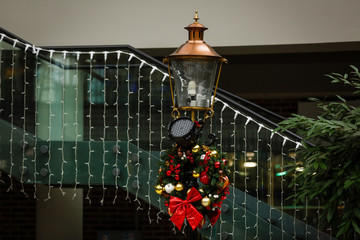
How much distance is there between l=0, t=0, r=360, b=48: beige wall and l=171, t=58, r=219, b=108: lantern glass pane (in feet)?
11.5

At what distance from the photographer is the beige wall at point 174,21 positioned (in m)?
7.61

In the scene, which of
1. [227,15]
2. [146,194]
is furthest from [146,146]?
[227,15]

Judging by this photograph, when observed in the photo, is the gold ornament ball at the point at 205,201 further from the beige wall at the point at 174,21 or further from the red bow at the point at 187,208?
the beige wall at the point at 174,21

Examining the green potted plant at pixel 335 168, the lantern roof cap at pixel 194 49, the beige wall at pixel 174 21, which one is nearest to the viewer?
the lantern roof cap at pixel 194 49

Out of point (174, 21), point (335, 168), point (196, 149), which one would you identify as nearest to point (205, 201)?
point (196, 149)

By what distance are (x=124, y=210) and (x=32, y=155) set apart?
11.7 ft

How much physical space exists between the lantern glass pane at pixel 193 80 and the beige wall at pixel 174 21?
11.5 ft

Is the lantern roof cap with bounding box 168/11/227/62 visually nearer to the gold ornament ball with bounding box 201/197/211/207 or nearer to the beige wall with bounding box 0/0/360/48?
the gold ornament ball with bounding box 201/197/211/207

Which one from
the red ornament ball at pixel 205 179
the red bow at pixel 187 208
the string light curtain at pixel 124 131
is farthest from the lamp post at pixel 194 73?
the string light curtain at pixel 124 131

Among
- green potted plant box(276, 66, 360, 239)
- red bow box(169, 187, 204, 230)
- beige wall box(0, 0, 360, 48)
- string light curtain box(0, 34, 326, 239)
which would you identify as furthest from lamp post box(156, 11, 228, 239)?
beige wall box(0, 0, 360, 48)

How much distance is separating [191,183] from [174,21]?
383 centimetres

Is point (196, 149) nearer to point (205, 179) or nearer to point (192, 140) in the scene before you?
point (192, 140)

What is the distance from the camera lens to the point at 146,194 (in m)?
5.91

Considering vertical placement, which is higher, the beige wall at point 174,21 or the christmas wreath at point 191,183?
the beige wall at point 174,21
